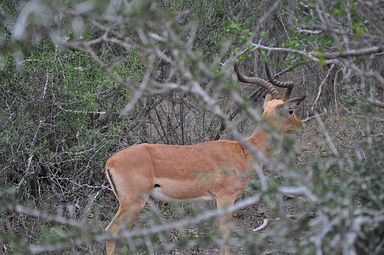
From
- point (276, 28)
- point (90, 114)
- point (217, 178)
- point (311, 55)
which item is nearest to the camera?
point (311, 55)

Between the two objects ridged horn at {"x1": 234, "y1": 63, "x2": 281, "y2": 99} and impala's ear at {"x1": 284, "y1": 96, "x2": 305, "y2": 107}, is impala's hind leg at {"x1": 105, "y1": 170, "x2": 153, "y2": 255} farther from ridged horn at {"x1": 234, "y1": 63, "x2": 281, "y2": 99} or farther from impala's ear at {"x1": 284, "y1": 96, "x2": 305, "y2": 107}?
ridged horn at {"x1": 234, "y1": 63, "x2": 281, "y2": 99}

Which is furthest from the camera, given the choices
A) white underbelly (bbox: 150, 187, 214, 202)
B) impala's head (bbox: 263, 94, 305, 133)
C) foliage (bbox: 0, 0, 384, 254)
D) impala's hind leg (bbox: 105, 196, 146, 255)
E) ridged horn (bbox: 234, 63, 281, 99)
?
ridged horn (bbox: 234, 63, 281, 99)

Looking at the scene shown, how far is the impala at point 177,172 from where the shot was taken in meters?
7.04

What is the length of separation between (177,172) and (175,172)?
0.02 metres

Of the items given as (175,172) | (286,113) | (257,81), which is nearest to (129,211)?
(175,172)

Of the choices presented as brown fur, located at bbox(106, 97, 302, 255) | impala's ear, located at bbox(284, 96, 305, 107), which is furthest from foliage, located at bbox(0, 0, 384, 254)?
impala's ear, located at bbox(284, 96, 305, 107)

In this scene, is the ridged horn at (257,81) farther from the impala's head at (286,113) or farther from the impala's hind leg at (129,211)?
the impala's hind leg at (129,211)

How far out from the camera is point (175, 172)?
7.28m

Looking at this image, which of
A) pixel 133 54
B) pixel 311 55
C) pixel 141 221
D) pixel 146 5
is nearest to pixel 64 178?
pixel 141 221

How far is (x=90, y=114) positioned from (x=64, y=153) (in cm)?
67

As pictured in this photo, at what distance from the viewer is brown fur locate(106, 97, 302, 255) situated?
23.1ft

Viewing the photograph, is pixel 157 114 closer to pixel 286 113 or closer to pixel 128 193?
Result: pixel 286 113

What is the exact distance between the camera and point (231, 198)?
731 cm

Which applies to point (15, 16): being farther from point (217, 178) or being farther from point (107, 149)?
point (217, 178)
